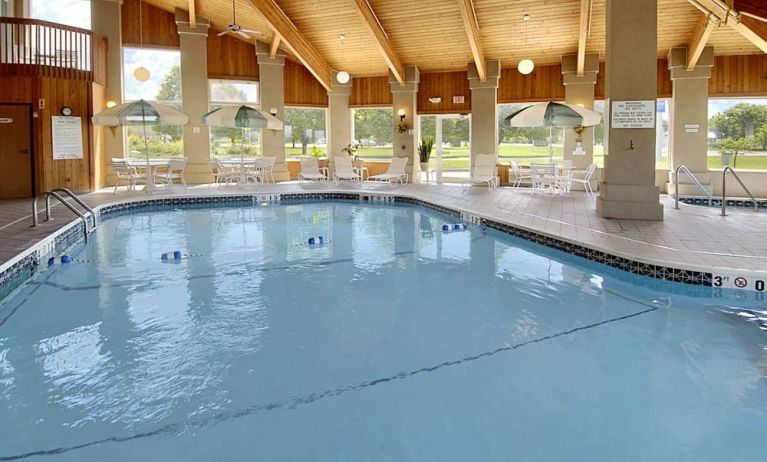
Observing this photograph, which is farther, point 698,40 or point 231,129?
point 231,129

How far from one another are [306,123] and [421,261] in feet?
34.6

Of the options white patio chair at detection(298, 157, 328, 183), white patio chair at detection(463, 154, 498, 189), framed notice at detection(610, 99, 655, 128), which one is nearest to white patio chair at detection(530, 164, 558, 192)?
white patio chair at detection(463, 154, 498, 189)

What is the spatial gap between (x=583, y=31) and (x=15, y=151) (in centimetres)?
1158

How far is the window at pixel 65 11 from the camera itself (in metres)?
13.8

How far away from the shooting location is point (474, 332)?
13.9 ft

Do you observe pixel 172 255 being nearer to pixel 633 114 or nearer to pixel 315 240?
pixel 315 240

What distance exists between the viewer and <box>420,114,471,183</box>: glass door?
49.8ft

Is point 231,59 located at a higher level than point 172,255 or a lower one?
higher

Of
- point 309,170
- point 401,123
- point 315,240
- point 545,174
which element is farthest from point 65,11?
point 545,174

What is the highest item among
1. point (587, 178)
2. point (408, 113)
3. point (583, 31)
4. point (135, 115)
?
point (583, 31)

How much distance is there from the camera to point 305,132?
1633 centimetres

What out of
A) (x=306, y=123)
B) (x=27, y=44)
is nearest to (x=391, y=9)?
(x=306, y=123)

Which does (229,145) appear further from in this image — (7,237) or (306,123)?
(7,237)

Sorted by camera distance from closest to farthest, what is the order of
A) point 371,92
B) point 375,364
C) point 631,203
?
point 375,364, point 631,203, point 371,92
